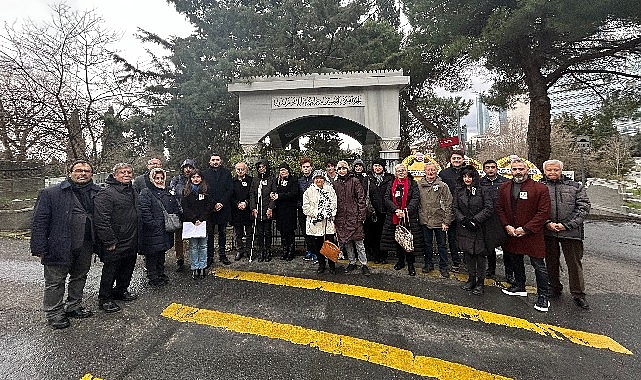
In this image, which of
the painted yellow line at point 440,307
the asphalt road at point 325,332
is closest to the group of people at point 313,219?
the asphalt road at point 325,332

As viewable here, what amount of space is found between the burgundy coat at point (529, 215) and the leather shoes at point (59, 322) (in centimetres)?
510

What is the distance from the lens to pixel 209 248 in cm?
625

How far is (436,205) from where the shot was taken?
559 cm

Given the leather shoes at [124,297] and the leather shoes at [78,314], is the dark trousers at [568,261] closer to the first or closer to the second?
the leather shoes at [124,297]

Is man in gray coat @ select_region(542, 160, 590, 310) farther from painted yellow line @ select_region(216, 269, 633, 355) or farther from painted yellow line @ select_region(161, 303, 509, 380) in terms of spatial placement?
painted yellow line @ select_region(161, 303, 509, 380)

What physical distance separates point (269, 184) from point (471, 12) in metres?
8.58

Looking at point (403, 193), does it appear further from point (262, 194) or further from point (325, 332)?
point (325, 332)

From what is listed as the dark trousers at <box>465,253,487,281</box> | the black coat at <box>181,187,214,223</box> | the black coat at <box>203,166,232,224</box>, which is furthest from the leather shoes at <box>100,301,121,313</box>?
the dark trousers at <box>465,253,487,281</box>

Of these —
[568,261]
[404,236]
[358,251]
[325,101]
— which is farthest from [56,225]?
[568,261]

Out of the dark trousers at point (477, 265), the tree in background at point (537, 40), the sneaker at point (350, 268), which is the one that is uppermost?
the tree in background at point (537, 40)

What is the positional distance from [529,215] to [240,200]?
4.41 metres

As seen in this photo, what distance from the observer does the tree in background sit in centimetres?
873

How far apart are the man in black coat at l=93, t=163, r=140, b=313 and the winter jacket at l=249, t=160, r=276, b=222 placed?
216 centimetres

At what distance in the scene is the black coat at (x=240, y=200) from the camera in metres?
6.50
